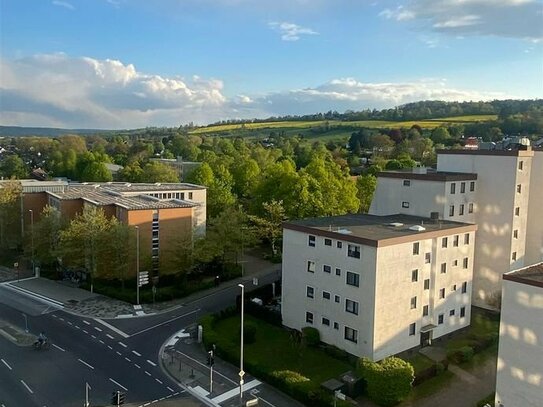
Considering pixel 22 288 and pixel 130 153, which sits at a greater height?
pixel 130 153

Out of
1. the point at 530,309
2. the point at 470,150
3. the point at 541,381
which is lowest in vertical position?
the point at 541,381

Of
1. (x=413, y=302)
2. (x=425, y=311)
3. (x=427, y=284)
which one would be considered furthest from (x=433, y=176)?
(x=413, y=302)

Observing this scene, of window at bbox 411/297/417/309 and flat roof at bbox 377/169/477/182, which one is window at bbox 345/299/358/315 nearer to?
window at bbox 411/297/417/309

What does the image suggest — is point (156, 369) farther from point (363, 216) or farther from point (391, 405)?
point (363, 216)

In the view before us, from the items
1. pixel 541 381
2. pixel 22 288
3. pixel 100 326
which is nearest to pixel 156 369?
pixel 100 326

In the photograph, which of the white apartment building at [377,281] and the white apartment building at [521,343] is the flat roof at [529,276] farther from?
the white apartment building at [377,281]

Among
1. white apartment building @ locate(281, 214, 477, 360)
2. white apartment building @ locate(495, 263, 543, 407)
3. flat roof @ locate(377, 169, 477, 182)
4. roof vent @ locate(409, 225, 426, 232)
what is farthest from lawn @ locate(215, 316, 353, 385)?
flat roof @ locate(377, 169, 477, 182)
